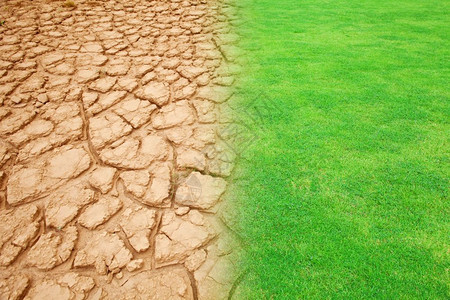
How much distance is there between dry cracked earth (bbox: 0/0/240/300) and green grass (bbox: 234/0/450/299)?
0.79 ft

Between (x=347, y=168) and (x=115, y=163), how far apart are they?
1.68m

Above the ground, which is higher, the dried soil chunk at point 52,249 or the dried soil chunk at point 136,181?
the dried soil chunk at point 136,181

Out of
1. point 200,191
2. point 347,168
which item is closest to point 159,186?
point 200,191

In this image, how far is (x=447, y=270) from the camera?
1.29 meters

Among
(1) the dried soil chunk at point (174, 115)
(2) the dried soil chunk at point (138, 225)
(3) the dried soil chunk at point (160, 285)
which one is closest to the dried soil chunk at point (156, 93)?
(1) the dried soil chunk at point (174, 115)

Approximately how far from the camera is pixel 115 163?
6.39 feet

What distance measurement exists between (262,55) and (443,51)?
201 cm

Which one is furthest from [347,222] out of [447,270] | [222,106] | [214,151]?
[222,106]

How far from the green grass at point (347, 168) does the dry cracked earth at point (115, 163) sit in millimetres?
242

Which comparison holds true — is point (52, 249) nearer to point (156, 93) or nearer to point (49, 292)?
point (49, 292)

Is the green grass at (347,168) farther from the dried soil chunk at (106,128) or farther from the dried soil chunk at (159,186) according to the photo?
the dried soil chunk at (106,128)

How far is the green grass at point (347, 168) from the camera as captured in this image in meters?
1.31

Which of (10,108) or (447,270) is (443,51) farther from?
(10,108)

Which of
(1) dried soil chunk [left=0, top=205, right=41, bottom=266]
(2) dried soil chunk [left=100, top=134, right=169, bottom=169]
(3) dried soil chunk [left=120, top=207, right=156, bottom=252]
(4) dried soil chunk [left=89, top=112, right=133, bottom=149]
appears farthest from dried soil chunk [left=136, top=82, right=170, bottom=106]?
(1) dried soil chunk [left=0, top=205, right=41, bottom=266]
